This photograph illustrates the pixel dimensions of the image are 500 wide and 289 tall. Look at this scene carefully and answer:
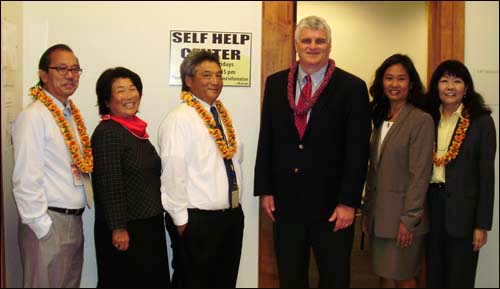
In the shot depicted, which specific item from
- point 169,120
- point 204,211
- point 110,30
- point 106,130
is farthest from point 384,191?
point 110,30

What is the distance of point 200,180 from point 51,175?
0.57m

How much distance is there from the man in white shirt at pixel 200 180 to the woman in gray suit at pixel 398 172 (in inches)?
25.7

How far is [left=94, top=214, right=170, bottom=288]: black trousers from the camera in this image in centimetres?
188

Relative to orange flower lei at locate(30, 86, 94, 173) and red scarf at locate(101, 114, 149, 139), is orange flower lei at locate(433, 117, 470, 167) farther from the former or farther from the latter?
orange flower lei at locate(30, 86, 94, 173)

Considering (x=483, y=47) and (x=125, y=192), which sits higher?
(x=483, y=47)

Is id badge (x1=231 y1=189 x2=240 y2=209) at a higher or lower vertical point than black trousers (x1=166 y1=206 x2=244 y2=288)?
higher

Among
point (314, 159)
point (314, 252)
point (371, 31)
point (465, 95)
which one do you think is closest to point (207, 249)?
point (314, 252)

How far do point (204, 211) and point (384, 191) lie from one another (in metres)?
0.81

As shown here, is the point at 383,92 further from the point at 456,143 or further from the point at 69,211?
the point at 69,211

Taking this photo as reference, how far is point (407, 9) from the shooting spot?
9.34 feet

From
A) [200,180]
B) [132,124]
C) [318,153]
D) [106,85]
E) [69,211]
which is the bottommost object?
[69,211]

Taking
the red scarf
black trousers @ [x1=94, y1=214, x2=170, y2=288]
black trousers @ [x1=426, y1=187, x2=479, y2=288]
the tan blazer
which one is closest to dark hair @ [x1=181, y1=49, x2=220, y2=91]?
the red scarf

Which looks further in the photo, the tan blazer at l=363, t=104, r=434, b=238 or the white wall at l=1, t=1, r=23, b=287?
the tan blazer at l=363, t=104, r=434, b=238

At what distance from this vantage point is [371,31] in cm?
286
